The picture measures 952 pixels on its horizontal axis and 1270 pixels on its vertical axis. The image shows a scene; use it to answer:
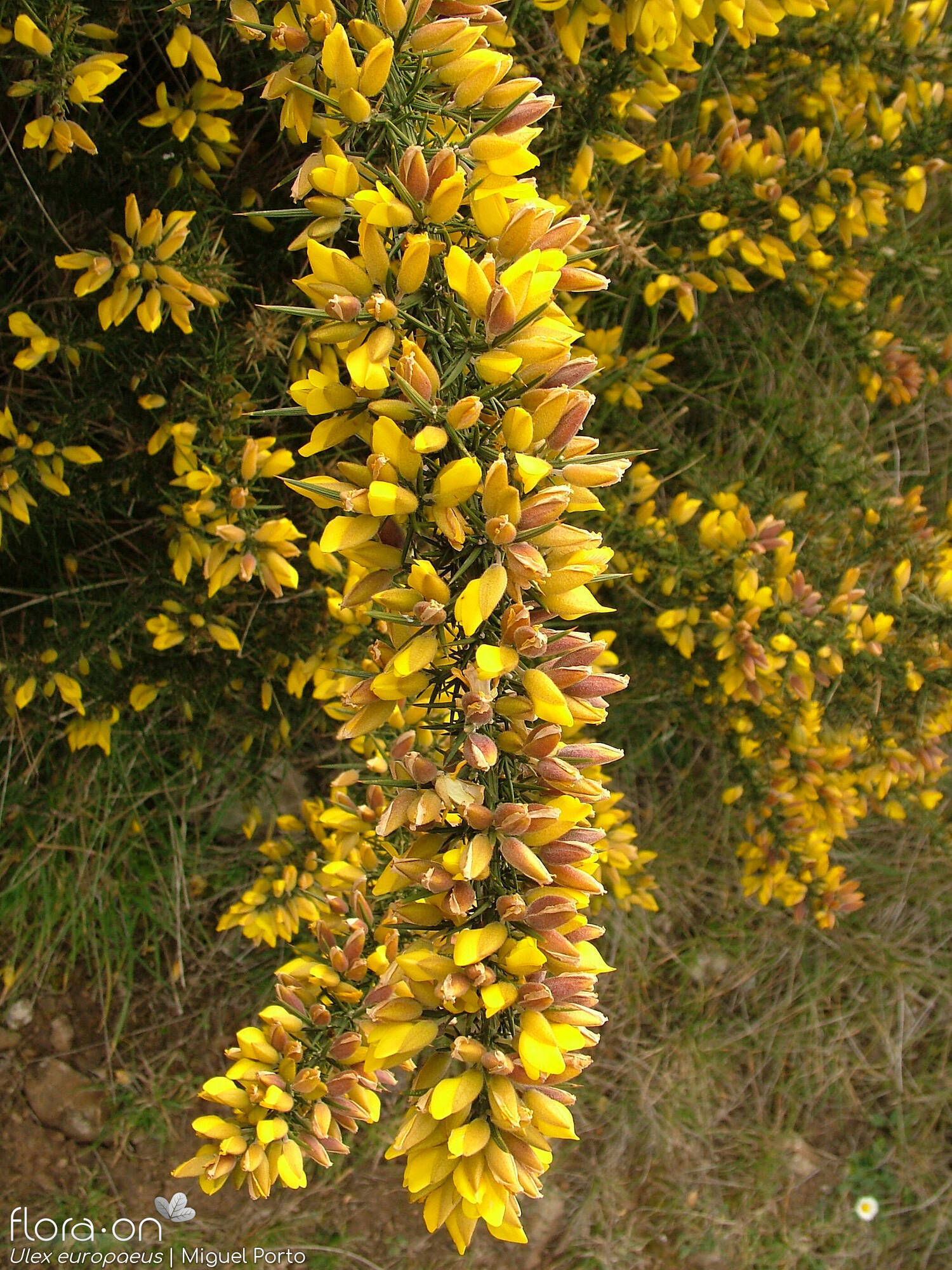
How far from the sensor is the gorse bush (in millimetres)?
915

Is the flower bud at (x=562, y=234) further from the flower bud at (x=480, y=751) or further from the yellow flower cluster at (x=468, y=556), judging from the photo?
the flower bud at (x=480, y=751)

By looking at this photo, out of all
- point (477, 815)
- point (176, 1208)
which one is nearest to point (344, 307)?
point (477, 815)

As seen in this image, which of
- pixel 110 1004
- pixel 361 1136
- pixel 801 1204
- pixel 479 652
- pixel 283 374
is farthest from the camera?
pixel 801 1204

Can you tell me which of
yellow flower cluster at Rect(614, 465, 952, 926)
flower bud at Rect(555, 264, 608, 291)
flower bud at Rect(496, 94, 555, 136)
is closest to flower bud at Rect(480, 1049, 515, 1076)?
flower bud at Rect(555, 264, 608, 291)

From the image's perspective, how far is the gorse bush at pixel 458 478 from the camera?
915mm

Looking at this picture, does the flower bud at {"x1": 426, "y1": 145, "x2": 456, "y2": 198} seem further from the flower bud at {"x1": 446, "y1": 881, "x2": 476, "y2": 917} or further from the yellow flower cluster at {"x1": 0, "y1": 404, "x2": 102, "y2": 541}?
the yellow flower cluster at {"x1": 0, "y1": 404, "x2": 102, "y2": 541}

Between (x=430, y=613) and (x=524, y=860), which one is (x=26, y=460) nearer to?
(x=430, y=613)

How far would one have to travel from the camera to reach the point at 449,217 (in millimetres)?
915

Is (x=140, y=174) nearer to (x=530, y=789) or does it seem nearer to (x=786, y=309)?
(x=530, y=789)

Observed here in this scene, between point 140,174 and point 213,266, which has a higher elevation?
point 140,174

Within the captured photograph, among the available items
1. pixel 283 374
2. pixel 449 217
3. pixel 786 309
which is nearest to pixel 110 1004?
pixel 283 374

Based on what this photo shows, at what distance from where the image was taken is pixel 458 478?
0.85 metres

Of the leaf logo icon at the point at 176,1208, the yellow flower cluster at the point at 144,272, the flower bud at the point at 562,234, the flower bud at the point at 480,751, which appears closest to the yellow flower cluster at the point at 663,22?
the flower bud at the point at 562,234

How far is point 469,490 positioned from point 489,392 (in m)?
0.12
